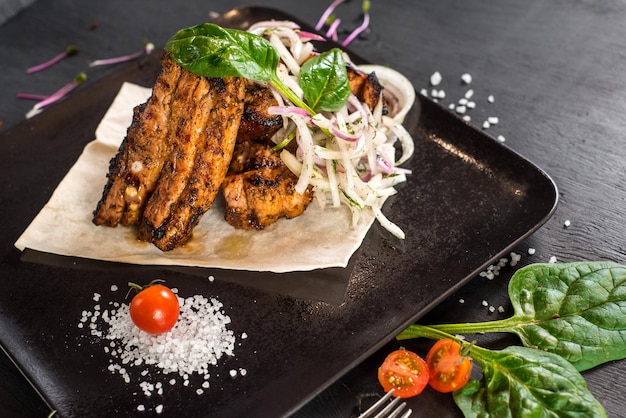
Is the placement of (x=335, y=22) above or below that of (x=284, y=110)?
below

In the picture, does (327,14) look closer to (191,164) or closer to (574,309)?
(191,164)

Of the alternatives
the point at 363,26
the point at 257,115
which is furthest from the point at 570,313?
the point at 363,26

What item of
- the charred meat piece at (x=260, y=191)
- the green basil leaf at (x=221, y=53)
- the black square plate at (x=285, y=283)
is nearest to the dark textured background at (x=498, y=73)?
the black square plate at (x=285, y=283)

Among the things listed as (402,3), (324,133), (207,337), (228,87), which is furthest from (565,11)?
(207,337)

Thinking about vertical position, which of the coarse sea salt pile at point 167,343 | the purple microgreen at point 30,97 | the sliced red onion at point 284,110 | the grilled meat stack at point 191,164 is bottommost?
the purple microgreen at point 30,97

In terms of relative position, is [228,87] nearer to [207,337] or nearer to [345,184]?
[345,184]

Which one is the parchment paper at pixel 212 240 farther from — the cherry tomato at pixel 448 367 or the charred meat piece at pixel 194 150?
the cherry tomato at pixel 448 367
